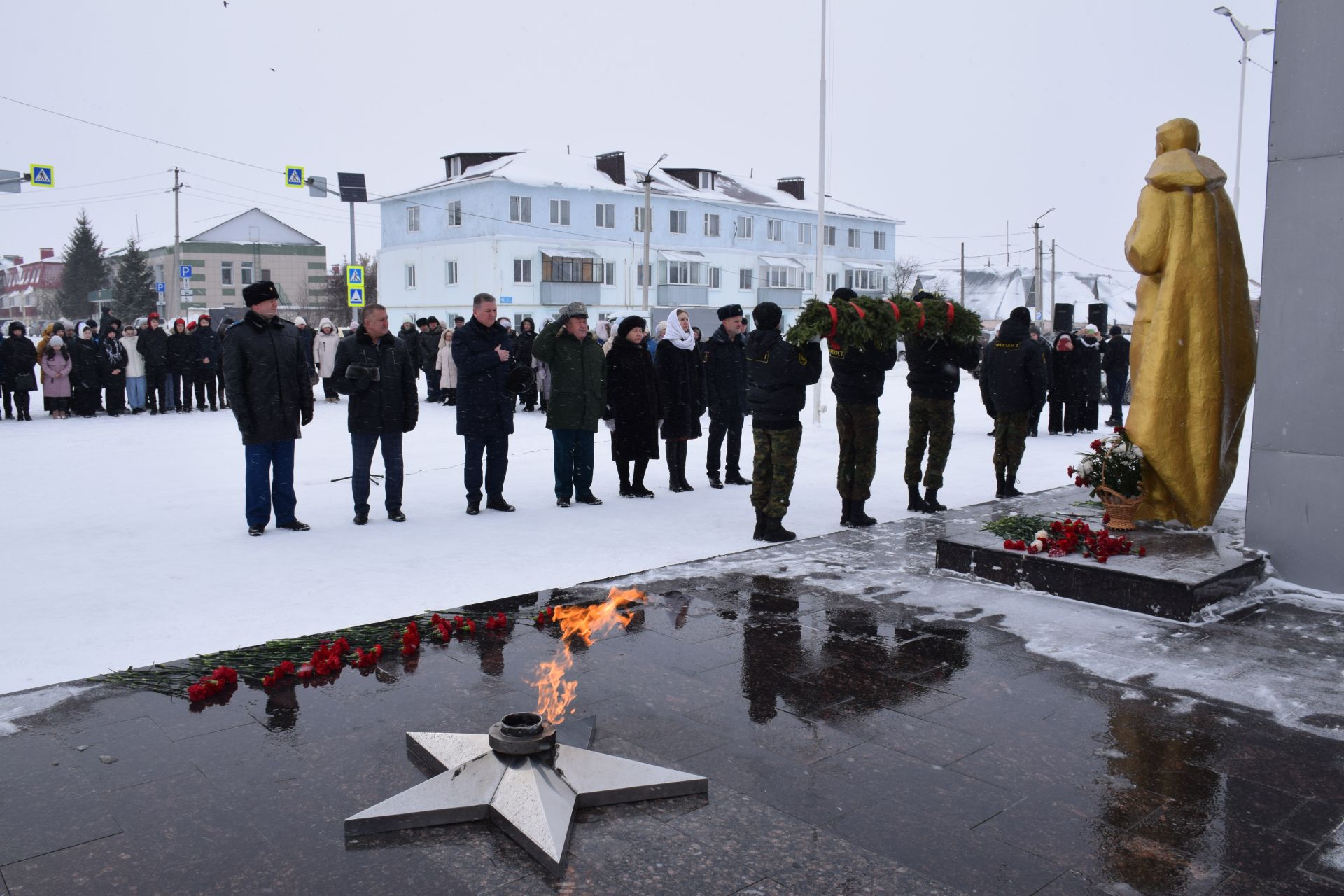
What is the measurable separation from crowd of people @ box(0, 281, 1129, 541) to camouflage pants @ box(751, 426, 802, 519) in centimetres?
1

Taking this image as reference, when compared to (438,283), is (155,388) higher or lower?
lower

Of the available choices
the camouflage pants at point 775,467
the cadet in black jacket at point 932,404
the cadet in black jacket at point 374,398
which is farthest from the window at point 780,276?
the camouflage pants at point 775,467

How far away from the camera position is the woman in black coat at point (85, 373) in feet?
61.9

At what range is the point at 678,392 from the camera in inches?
429

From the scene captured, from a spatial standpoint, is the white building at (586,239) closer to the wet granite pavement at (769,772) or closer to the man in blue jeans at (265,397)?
the man in blue jeans at (265,397)

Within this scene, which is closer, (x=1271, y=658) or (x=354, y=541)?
(x=1271, y=658)

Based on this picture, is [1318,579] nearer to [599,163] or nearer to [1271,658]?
[1271,658]

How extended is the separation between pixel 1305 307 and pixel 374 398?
7026mm

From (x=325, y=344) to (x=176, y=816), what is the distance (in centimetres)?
1957

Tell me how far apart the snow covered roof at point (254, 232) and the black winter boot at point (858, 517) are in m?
76.7

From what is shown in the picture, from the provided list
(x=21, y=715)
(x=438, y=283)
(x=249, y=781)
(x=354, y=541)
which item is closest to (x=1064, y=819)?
(x=249, y=781)

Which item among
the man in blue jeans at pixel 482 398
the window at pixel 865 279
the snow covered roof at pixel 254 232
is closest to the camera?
the man in blue jeans at pixel 482 398

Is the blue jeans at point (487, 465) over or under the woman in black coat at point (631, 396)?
under

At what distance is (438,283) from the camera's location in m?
50.8
